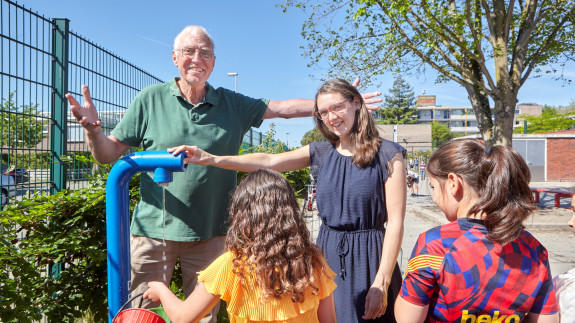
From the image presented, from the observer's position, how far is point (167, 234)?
2057mm

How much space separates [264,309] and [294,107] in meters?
1.23

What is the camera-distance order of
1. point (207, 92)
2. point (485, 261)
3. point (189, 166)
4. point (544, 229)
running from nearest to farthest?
point (485, 261)
point (189, 166)
point (207, 92)
point (544, 229)

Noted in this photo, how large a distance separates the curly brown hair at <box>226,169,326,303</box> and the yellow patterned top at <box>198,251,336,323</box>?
0.03 metres

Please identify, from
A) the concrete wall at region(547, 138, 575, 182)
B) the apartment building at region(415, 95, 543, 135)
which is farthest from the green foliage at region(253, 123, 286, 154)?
the apartment building at region(415, 95, 543, 135)

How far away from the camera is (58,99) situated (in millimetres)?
3543

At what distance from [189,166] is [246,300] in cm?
85

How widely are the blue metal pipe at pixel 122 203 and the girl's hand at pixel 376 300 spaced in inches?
37.4

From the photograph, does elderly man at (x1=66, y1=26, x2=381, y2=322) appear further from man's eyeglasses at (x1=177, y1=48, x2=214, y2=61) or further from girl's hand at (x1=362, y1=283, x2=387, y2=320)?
girl's hand at (x1=362, y1=283, x2=387, y2=320)

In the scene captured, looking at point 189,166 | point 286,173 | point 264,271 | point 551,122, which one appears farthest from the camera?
point 551,122

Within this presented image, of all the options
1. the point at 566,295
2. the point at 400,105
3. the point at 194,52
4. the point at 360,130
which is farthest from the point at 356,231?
the point at 400,105

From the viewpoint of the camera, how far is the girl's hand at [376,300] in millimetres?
1717

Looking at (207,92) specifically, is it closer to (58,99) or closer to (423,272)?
(423,272)

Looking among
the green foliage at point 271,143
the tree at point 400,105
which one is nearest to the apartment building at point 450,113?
the tree at point 400,105

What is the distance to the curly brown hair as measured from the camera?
147 cm
